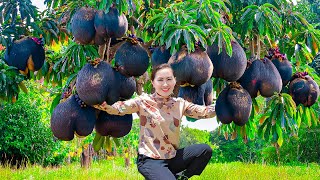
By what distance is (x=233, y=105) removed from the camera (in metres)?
2.52

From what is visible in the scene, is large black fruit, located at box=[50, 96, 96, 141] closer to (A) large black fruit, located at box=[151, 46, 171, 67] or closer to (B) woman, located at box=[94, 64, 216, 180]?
(B) woman, located at box=[94, 64, 216, 180]

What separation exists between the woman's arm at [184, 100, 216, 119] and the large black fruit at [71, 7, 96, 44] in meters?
0.61

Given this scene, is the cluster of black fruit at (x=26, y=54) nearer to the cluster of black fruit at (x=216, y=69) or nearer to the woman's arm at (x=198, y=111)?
the cluster of black fruit at (x=216, y=69)

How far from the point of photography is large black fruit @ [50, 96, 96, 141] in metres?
2.45

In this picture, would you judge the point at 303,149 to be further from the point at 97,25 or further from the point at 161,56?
the point at 97,25

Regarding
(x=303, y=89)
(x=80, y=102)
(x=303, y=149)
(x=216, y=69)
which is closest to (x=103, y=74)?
(x=80, y=102)

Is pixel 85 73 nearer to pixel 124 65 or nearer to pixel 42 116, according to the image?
pixel 124 65

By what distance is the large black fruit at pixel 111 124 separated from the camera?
260cm

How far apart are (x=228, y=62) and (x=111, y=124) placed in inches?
26.7

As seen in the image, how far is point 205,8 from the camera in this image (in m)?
2.46

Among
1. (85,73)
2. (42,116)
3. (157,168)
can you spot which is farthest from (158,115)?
(42,116)

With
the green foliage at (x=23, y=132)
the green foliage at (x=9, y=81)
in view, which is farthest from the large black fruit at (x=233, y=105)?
the green foliage at (x=23, y=132)

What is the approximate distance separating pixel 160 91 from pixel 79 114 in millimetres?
415

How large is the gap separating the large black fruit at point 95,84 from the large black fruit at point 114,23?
0.23 metres
